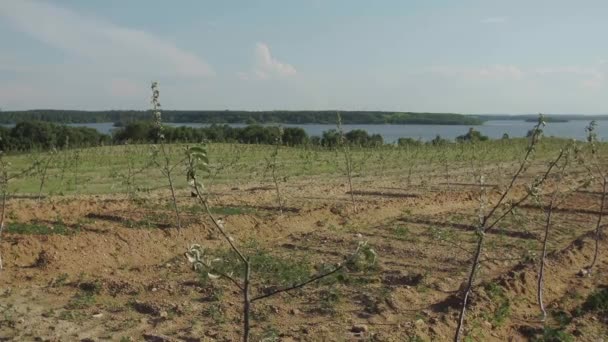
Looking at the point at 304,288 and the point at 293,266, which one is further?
the point at 293,266

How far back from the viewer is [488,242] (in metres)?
11.7

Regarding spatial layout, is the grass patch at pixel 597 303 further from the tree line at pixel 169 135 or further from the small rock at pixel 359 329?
the tree line at pixel 169 135

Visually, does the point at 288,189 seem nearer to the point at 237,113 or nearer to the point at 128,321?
the point at 128,321

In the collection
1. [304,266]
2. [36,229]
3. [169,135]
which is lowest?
[169,135]

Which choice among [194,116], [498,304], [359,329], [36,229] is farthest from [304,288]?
[194,116]

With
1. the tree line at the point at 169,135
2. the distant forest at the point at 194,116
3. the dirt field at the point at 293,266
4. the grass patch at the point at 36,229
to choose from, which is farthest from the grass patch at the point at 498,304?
the distant forest at the point at 194,116

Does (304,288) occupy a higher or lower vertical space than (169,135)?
higher

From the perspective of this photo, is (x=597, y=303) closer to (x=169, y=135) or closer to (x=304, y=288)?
(x=304, y=288)

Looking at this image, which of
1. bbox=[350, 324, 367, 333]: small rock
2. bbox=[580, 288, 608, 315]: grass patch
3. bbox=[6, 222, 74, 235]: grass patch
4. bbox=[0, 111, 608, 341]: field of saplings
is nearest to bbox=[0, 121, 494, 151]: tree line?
bbox=[0, 111, 608, 341]: field of saplings

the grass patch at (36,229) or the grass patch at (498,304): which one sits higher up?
the grass patch at (36,229)

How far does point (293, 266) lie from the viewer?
9.74m

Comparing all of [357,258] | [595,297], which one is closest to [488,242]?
[595,297]

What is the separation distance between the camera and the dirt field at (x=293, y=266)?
713 cm

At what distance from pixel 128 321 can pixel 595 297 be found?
5.92m
